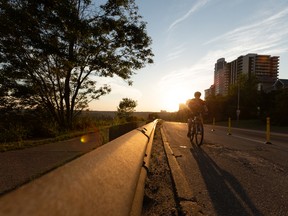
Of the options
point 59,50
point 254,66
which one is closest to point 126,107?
point 59,50

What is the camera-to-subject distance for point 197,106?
41.4 feet

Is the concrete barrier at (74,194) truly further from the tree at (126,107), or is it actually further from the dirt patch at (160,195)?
the tree at (126,107)

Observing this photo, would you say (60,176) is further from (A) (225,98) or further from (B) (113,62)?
(A) (225,98)

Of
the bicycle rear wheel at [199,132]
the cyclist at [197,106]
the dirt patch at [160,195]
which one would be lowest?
the dirt patch at [160,195]

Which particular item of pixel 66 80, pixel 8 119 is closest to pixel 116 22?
pixel 66 80

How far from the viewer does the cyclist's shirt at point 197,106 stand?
12578 mm

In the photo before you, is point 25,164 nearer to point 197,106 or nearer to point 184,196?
point 184,196

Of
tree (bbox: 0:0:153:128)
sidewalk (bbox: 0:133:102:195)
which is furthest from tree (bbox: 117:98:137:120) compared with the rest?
sidewalk (bbox: 0:133:102:195)

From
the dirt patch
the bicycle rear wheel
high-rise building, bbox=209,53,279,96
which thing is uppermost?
high-rise building, bbox=209,53,279,96

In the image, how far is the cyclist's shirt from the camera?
12578 millimetres

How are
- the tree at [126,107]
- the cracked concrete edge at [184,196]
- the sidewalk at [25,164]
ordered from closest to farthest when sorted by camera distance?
the cracked concrete edge at [184,196] < the sidewalk at [25,164] < the tree at [126,107]

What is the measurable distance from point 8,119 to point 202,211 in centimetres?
1447

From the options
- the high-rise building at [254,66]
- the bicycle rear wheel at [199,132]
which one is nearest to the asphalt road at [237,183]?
the bicycle rear wheel at [199,132]

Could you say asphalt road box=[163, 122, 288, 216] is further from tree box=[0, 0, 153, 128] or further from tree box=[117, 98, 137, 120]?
tree box=[117, 98, 137, 120]
